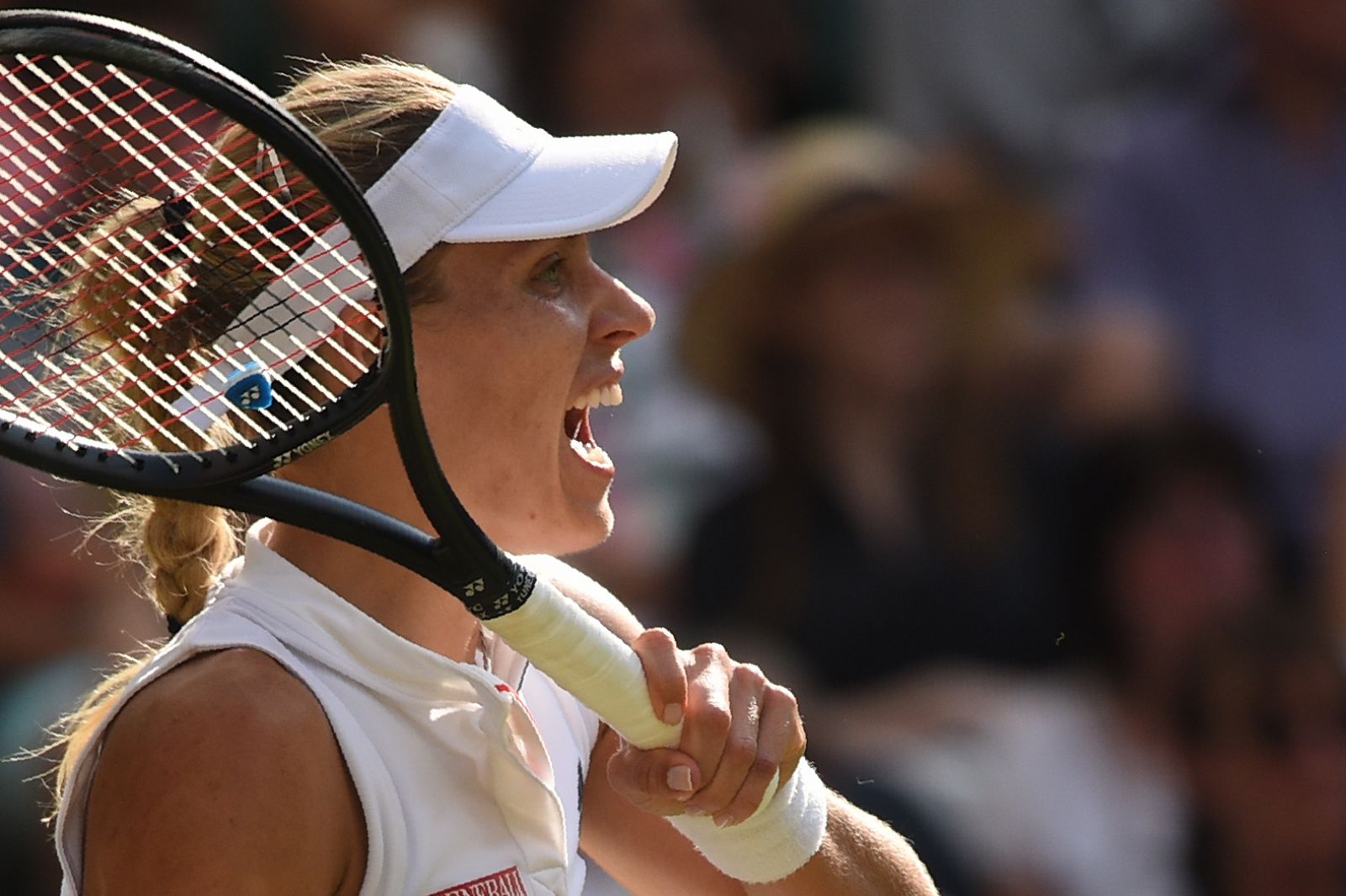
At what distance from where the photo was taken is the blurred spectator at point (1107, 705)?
3836mm

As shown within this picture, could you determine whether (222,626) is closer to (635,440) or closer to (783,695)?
(783,695)

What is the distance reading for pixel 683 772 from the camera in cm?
A: 173

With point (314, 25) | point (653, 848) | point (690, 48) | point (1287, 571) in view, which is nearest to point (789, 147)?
point (690, 48)

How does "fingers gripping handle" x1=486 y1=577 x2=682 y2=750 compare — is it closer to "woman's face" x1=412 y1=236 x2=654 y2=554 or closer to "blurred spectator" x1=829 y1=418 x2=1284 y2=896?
"woman's face" x1=412 y1=236 x2=654 y2=554

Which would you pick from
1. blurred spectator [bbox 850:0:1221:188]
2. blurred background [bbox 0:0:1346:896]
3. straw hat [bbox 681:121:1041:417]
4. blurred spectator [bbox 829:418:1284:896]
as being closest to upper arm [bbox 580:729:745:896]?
blurred background [bbox 0:0:1346:896]

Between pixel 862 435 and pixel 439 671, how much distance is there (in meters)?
2.43

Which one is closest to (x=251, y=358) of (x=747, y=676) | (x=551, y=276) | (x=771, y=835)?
(x=551, y=276)

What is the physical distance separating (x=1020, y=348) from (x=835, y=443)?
1.85 ft

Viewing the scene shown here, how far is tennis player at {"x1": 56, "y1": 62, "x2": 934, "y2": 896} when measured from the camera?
5.20ft

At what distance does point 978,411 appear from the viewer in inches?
167

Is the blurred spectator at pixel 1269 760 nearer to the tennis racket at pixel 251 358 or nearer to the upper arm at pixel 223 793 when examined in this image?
the tennis racket at pixel 251 358

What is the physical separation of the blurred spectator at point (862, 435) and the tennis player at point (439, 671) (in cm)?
196

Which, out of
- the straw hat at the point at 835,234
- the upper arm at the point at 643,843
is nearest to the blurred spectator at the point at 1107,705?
the straw hat at the point at 835,234

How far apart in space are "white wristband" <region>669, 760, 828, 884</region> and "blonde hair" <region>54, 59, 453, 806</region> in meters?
0.50
